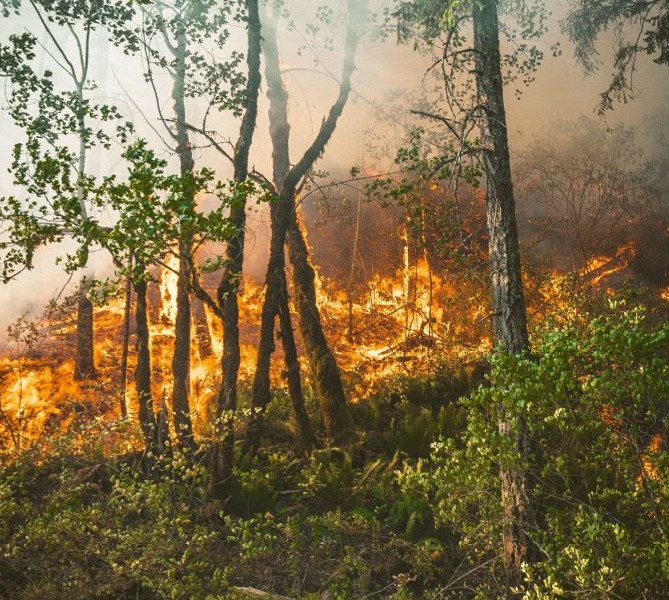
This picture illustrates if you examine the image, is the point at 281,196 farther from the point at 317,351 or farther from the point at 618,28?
the point at 618,28

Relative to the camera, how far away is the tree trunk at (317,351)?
8586mm

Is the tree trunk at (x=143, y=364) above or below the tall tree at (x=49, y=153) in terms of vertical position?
below

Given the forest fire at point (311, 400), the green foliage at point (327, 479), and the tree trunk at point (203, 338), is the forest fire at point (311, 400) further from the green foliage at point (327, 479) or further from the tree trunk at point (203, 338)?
the tree trunk at point (203, 338)

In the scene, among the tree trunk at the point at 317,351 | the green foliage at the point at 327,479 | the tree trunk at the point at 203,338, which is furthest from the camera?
the tree trunk at the point at 203,338

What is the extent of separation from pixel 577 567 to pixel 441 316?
1305 centimetres

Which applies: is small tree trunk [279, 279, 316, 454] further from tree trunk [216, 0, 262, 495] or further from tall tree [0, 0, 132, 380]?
tall tree [0, 0, 132, 380]

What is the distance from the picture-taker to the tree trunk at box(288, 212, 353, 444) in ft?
28.2

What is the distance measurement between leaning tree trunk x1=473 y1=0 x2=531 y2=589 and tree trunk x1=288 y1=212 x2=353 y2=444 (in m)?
4.09

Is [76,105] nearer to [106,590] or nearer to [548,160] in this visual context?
[106,590]

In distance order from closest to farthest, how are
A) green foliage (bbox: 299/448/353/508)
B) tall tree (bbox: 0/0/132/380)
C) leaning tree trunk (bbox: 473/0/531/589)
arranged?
leaning tree trunk (bbox: 473/0/531/589), tall tree (bbox: 0/0/132/380), green foliage (bbox: 299/448/353/508)

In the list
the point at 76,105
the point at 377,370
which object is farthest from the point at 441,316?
the point at 76,105

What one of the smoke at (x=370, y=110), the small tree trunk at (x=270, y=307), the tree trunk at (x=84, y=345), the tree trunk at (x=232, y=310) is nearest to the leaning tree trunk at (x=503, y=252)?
the tree trunk at (x=232, y=310)

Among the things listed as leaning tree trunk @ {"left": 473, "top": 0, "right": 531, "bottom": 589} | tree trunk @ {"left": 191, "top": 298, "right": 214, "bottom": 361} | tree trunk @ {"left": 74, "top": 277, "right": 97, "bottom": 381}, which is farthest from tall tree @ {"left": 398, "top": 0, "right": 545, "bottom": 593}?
tree trunk @ {"left": 74, "top": 277, "right": 97, "bottom": 381}

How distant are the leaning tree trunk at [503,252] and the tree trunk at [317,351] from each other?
4.09 m
